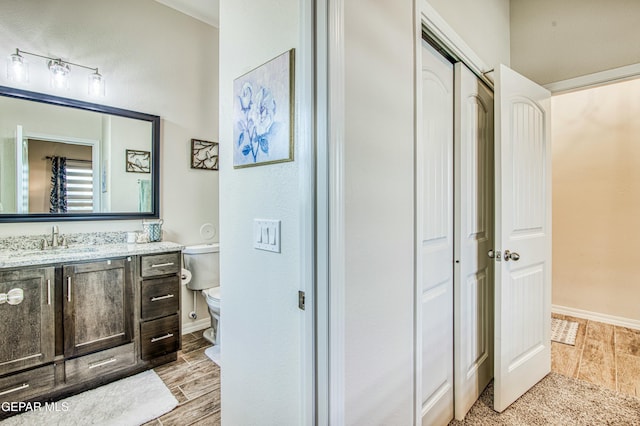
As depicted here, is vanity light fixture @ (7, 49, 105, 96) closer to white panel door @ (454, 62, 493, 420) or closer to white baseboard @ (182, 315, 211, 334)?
white baseboard @ (182, 315, 211, 334)

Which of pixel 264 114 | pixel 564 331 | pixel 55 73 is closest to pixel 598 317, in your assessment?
pixel 564 331

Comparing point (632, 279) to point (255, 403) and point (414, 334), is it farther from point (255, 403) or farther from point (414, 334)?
point (255, 403)

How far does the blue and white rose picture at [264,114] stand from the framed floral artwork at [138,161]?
1.75 metres

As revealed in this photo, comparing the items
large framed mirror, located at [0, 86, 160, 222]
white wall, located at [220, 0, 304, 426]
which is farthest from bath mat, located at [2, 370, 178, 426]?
large framed mirror, located at [0, 86, 160, 222]

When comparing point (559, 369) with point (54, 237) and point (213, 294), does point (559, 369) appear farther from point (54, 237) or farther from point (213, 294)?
point (54, 237)

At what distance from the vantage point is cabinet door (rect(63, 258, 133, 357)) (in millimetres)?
1877

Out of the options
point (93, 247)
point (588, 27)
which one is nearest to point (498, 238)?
point (588, 27)

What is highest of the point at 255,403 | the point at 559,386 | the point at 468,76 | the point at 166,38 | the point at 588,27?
the point at 166,38

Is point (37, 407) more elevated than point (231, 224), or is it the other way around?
point (231, 224)

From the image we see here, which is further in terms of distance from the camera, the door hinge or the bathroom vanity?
the bathroom vanity

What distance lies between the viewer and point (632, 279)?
2.98 m

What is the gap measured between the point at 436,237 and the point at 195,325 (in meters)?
2.55

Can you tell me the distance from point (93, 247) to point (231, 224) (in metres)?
1.61

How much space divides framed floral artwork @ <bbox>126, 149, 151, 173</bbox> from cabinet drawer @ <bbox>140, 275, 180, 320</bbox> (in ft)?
3.32
